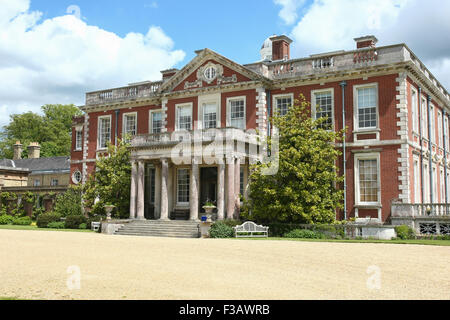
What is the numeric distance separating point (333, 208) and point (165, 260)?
13.6 metres

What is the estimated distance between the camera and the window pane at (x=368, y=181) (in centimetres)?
2522

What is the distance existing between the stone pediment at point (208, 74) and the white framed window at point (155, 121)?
2285 mm

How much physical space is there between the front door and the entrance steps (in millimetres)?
4389

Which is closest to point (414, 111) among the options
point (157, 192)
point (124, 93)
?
point (157, 192)

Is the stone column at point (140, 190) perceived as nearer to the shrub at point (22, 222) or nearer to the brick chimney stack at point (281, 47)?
the brick chimney stack at point (281, 47)

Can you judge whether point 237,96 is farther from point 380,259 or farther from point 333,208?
point 380,259

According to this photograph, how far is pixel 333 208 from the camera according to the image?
2458cm

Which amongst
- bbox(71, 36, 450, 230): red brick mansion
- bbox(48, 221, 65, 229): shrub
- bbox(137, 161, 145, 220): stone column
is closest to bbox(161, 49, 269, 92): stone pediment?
bbox(71, 36, 450, 230): red brick mansion

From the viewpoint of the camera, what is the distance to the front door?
30234mm

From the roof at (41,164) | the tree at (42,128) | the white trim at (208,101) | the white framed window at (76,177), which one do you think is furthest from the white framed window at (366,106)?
the tree at (42,128)

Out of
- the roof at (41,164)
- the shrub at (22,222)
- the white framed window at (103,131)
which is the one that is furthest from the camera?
the roof at (41,164)

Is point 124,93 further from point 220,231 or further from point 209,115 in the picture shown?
point 220,231

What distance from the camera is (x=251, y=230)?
23.5m

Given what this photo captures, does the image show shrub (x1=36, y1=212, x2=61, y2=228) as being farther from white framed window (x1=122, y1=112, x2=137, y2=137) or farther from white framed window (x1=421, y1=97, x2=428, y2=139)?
white framed window (x1=421, y1=97, x2=428, y2=139)
